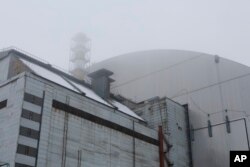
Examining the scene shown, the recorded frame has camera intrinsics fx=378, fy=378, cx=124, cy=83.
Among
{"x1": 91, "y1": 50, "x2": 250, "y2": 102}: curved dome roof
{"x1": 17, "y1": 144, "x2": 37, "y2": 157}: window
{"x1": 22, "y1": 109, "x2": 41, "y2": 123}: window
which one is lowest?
{"x1": 17, "y1": 144, "x2": 37, "y2": 157}: window

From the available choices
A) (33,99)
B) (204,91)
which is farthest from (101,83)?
(33,99)

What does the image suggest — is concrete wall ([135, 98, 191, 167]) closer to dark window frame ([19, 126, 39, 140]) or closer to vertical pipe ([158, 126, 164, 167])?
vertical pipe ([158, 126, 164, 167])

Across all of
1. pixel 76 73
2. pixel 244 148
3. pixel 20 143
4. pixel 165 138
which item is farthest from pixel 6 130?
pixel 76 73

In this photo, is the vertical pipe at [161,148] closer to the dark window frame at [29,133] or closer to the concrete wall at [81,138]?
the concrete wall at [81,138]

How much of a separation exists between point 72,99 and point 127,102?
1613cm

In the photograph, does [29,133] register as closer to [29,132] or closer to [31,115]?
[29,132]

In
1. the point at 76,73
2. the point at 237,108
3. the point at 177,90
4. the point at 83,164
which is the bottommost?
the point at 83,164

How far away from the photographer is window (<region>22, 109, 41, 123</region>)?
28500mm

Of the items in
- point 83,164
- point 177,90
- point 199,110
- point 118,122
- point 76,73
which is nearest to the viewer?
point 83,164

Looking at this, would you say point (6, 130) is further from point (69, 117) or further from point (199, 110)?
point (199, 110)

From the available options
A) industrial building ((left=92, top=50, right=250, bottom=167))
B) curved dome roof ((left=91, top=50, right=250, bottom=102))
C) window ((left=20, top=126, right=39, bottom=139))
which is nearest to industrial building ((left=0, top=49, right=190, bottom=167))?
window ((left=20, top=126, right=39, bottom=139))

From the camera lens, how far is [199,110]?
44.9 metres

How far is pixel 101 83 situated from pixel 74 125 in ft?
43.1

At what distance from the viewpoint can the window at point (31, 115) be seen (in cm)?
2850
